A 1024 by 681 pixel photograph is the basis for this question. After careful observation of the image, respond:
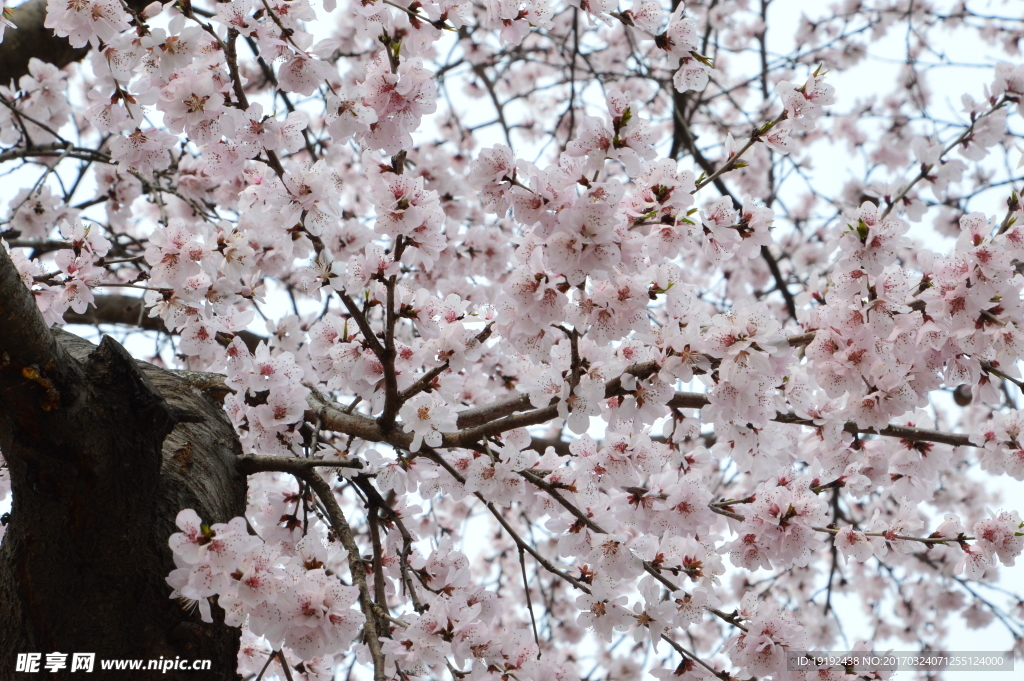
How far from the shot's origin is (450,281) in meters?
3.54

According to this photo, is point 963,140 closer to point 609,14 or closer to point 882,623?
point 609,14

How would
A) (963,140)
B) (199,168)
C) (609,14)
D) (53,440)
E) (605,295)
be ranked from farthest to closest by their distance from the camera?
(199,168), (963,140), (609,14), (605,295), (53,440)

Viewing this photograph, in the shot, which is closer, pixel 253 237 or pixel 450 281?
pixel 253 237

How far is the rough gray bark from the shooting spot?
1.45 meters

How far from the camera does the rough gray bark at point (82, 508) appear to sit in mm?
1445

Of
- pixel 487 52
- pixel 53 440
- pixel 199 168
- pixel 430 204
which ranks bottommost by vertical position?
pixel 53 440

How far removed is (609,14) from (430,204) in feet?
2.08

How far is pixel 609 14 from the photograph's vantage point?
1.74 metres

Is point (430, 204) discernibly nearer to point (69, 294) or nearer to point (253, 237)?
point (253, 237)

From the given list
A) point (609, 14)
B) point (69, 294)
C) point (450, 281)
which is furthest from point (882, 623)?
point (69, 294)

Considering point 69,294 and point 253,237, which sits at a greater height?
point 253,237

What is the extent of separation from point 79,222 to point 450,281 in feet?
5.76

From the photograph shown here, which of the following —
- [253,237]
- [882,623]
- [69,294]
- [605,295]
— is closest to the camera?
[605,295]

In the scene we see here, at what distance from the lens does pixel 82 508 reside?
4.94 feet
